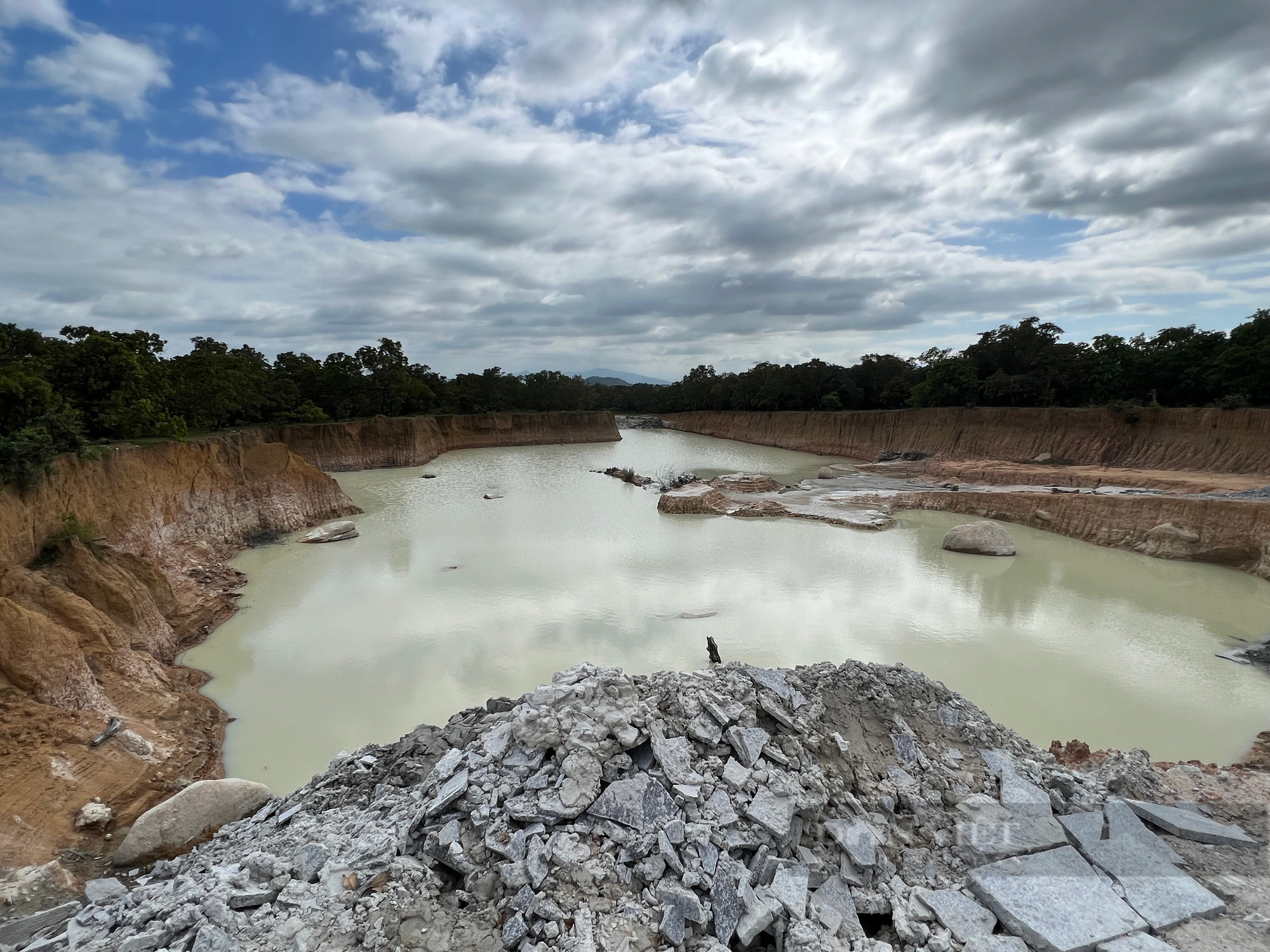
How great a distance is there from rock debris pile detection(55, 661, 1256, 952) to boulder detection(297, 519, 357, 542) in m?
14.4

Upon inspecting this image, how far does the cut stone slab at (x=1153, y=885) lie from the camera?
13.8 ft

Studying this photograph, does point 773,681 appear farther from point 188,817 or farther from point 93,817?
point 93,817

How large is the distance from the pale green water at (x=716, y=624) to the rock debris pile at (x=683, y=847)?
318 centimetres

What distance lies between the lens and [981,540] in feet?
59.5

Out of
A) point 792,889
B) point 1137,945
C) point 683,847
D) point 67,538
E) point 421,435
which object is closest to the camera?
point 1137,945

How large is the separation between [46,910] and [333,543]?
14.9 m

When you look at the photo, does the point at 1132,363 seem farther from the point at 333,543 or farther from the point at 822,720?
the point at 333,543

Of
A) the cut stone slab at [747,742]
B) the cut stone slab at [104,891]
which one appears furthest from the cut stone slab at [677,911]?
the cut stone slab at [104,891]

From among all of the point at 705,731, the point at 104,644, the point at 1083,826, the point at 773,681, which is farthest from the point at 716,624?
the point at 104,644

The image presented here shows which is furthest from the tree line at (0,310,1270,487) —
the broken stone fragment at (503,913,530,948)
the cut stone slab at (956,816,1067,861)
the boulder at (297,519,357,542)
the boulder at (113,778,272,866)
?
the cut stone slab at (956,816,1067,861)

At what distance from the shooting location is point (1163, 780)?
6.18 metres

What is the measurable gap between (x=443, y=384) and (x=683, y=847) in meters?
56.7

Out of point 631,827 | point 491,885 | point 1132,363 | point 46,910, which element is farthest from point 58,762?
point 1132,363

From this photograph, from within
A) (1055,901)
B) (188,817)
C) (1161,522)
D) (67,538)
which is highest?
(67,538)
